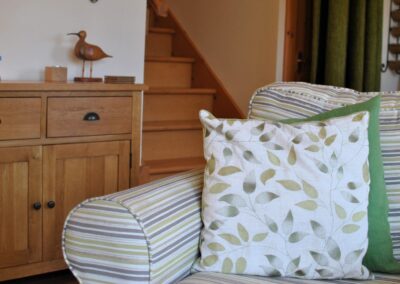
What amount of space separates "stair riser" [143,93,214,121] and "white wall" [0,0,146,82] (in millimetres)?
691

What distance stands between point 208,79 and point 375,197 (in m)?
2.47

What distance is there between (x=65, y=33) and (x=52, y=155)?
2.13ft

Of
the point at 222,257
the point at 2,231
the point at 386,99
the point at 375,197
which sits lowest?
the point at 2,231

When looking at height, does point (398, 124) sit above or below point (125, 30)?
below

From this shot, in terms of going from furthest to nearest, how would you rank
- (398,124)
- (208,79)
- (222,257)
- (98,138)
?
(208,79) < (98,138) < (398,124) < (222,257)

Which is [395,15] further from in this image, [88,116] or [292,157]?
[292,157]

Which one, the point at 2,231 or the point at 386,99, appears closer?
the point at 386,99

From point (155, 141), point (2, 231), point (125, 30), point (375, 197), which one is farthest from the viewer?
point (155, 141)

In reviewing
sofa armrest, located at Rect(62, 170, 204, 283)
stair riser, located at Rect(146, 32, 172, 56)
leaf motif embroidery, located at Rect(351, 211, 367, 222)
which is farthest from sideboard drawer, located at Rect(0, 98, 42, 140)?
stair riser, located at Rect(146, 32, 172, 56)

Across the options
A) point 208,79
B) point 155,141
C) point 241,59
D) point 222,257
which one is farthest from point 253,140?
point 208,79

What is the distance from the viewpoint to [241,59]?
3537 millimetres

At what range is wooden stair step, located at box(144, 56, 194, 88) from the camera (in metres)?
3.71

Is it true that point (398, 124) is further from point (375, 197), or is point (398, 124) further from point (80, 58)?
point (80, 58)

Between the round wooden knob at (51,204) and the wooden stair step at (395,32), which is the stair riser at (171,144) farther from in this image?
the wooden stair step at (395,32)
